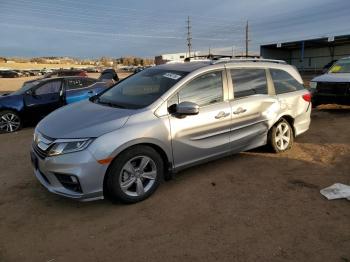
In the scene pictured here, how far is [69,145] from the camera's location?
391 cm

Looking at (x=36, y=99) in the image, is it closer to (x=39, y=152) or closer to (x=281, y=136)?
(x=39, y=152)

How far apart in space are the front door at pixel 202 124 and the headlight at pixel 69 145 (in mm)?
1141

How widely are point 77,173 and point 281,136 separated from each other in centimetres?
379

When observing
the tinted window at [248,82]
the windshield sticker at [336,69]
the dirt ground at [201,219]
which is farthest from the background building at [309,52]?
the dirt ground at [201,219]

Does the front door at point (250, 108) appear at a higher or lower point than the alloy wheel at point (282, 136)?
higher

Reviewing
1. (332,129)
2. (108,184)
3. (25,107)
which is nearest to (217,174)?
(108,184)

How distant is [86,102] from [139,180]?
167 centimetres

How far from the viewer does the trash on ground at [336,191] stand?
4395 millimetres

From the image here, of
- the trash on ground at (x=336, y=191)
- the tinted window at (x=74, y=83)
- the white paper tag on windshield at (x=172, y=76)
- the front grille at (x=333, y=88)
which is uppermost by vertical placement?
the white paper tag on windshield at (x=172, y=76)

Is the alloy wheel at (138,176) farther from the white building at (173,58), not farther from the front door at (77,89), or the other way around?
the front door at (77,89)

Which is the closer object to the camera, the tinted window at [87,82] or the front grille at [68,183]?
the front grille at [68,183]

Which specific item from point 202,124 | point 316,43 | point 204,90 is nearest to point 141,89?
point 204,90

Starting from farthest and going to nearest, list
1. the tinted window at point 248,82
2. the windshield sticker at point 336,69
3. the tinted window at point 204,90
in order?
the windshield sticker at point 336,69 → the tinted window at point 248,82 → the tinted window at point 204,90

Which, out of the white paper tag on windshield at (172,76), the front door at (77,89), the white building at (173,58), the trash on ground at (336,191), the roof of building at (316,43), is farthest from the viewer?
the roof of building at (316,43)
